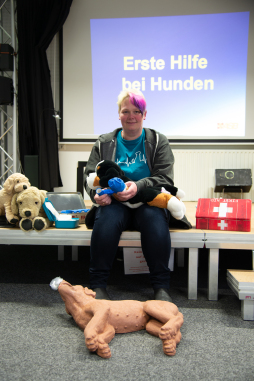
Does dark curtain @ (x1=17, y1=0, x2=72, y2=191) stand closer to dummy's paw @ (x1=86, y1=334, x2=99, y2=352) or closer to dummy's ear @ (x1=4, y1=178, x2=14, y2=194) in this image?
dummy's ear @ (x1=4, y1=178, x2=14, y2=194)

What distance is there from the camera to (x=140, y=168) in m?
1.40

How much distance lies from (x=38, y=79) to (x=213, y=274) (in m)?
2.80

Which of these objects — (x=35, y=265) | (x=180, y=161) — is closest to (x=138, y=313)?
(x=35, y=265)

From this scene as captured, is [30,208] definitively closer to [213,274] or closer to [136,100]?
[136,100]

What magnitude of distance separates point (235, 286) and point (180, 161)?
89.2 inches

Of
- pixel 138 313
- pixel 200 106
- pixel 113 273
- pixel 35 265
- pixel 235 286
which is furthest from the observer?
pixel 200 106

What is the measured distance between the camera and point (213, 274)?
128 centimetres

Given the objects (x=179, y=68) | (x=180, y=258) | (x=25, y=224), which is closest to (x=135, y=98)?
(x=25, y=224)

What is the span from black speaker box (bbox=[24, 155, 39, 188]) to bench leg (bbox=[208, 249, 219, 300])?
2.14m

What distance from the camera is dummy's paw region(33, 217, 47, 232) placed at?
4.30 ft

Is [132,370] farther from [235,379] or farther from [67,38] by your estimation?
[67,38]

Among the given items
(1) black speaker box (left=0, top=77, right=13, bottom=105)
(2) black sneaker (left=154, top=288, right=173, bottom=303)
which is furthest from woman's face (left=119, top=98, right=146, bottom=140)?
(1) black speaker box (left=0, top=77, right=13, bottom=105)

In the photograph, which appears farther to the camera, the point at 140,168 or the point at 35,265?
the point at 35,265

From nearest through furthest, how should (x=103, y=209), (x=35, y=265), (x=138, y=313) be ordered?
(x=138, y=313), (x=103, y=209), (x=35, y=265)
